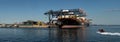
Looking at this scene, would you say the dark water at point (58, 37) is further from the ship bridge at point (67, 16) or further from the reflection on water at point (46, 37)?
the ship bridge at point (67, 16)

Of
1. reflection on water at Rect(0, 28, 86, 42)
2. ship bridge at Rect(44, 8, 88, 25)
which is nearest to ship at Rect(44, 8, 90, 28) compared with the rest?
ship bridge at Rect(44, 8, 88, 25)

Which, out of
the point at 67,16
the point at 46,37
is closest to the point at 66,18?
the point at 67,16

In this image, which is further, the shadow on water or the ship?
the ship

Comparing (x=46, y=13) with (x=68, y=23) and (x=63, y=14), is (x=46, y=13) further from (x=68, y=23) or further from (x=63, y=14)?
(x=68, y=23)

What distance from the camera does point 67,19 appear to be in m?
146

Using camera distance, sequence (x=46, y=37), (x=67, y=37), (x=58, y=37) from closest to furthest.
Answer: (x=67, y=37)
(x=58, y=37)
(x=46, y=37)

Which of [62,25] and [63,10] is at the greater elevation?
[63,10]

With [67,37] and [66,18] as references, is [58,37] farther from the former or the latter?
[66,18]

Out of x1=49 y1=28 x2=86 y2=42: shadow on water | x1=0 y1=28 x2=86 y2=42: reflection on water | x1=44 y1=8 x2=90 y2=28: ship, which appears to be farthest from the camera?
x1=44 y1=8 x2=90 y2=28: ship

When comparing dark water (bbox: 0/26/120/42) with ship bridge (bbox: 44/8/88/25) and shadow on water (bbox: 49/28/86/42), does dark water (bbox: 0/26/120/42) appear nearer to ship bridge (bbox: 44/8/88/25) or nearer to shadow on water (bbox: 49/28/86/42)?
shadow on water (bbox: 49/28/86/42)

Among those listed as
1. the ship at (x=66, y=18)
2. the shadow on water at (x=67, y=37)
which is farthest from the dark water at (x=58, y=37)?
the ship at (x=66, y=18)

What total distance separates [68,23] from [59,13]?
26158 millimetres

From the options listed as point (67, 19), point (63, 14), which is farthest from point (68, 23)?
point (63, 14)

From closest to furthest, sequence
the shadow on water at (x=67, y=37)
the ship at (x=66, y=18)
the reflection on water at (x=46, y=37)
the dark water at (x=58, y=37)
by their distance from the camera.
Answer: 1. the shadow on water at (x=67, y=37)
2. the dark water at (x=58, y=37)
3. the reflection on water at (x=46, y=37)
4. the ship at (x=66, y=18)
